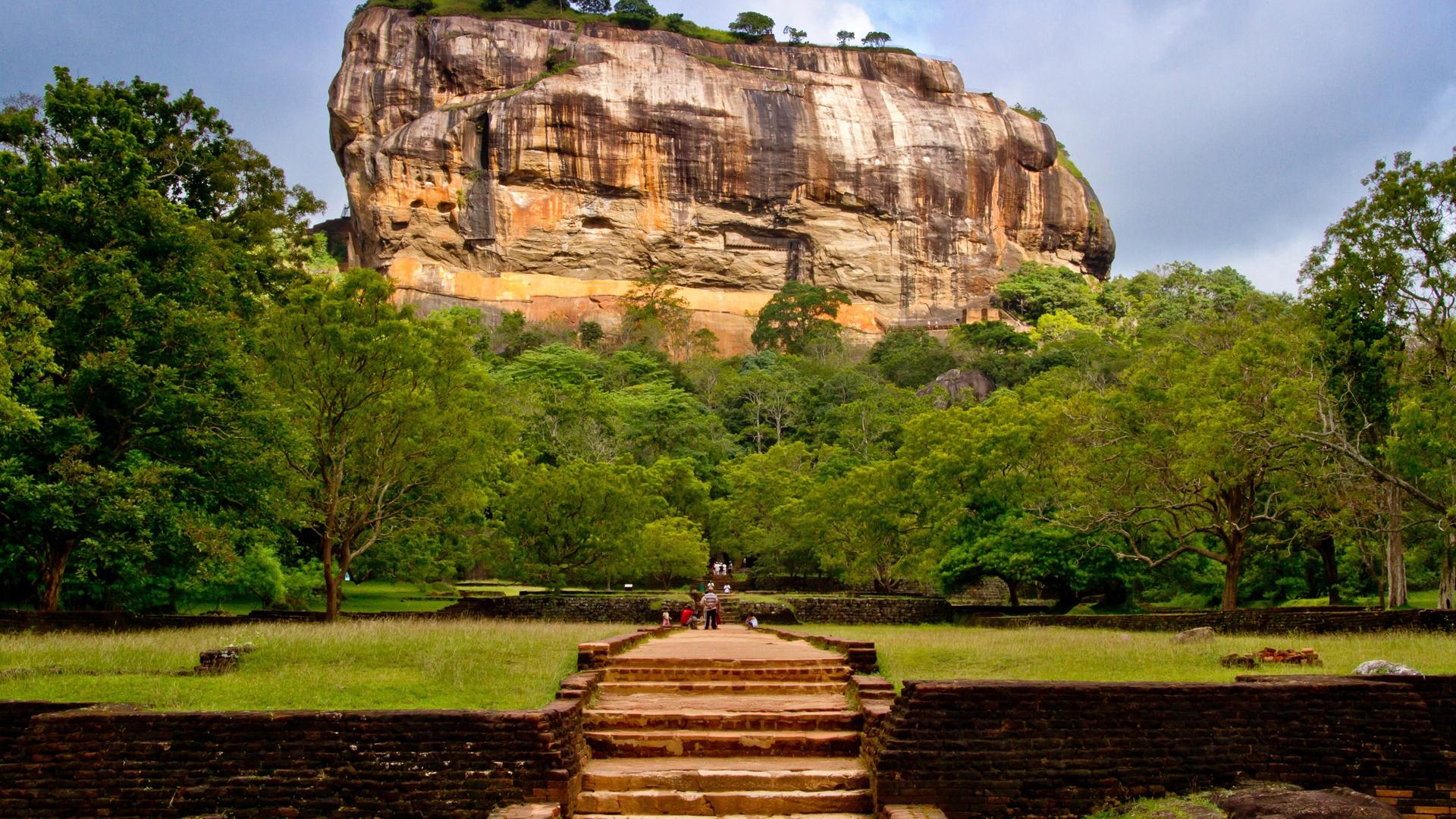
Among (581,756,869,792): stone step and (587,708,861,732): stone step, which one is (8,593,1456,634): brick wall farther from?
(581,756,869,792): stone step

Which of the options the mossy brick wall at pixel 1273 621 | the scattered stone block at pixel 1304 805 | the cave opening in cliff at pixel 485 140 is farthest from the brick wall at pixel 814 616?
the cave opening in cliff at pixel 485 140

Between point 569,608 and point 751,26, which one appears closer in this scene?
point 569,608

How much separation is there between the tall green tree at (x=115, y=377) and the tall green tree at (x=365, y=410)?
1.18 meters

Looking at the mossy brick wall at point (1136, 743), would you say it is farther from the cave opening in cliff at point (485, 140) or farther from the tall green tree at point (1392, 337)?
the cave opening in cliff at point (485, 140)

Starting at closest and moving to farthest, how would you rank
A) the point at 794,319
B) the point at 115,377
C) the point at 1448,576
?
1. the point at 115,377
2. the point at 1448,576
3. the point at 794,319

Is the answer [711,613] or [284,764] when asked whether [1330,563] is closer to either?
[711,613]

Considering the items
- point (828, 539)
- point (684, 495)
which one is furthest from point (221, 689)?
point (684, 495)

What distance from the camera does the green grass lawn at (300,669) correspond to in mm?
9266

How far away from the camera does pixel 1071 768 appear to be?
7887mm

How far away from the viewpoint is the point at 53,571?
17.0 metres

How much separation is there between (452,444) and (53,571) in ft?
22.4

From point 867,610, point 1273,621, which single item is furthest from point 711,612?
point 1273,621

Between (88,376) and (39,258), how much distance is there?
6.04 ft

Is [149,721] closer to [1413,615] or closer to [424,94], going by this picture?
[1413,615]
